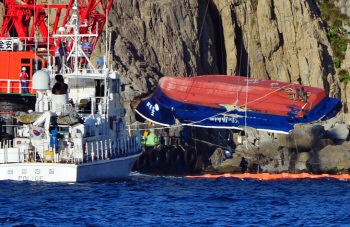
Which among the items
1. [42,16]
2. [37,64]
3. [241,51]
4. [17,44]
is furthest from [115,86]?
[241,51]

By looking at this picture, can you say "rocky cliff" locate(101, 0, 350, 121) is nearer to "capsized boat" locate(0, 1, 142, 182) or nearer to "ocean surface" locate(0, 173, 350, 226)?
"capsized boat" locate(0, 1, 142, 182)

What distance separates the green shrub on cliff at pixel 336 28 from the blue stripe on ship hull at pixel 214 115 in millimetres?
21010

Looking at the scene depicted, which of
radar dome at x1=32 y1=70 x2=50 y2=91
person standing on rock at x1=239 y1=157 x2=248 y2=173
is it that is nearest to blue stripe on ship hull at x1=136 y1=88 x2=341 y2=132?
person standing on rock at x1=239 y1=157 x2=248 y2=173

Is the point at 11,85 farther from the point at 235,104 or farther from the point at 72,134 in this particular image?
the point at 235,104

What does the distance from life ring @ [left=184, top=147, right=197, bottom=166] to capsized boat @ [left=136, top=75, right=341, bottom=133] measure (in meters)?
1.87

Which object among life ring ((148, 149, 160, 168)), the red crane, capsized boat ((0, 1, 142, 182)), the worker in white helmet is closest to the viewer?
capsized boat ((0, 1, 142, 182))

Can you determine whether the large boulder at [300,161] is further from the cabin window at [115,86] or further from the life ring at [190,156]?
the cabin window at [115,86]

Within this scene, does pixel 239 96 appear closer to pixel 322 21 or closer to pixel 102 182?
pixel 102 182

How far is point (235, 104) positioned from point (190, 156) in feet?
16.1

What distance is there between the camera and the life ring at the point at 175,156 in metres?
49.4

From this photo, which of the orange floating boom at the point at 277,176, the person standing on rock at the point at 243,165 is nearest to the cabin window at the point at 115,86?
the orange floating boom at the point at 277,176

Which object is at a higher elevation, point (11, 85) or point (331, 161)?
point (11, 85)

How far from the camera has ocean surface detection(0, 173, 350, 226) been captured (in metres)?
27.4

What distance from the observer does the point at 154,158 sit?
48.4 metres
